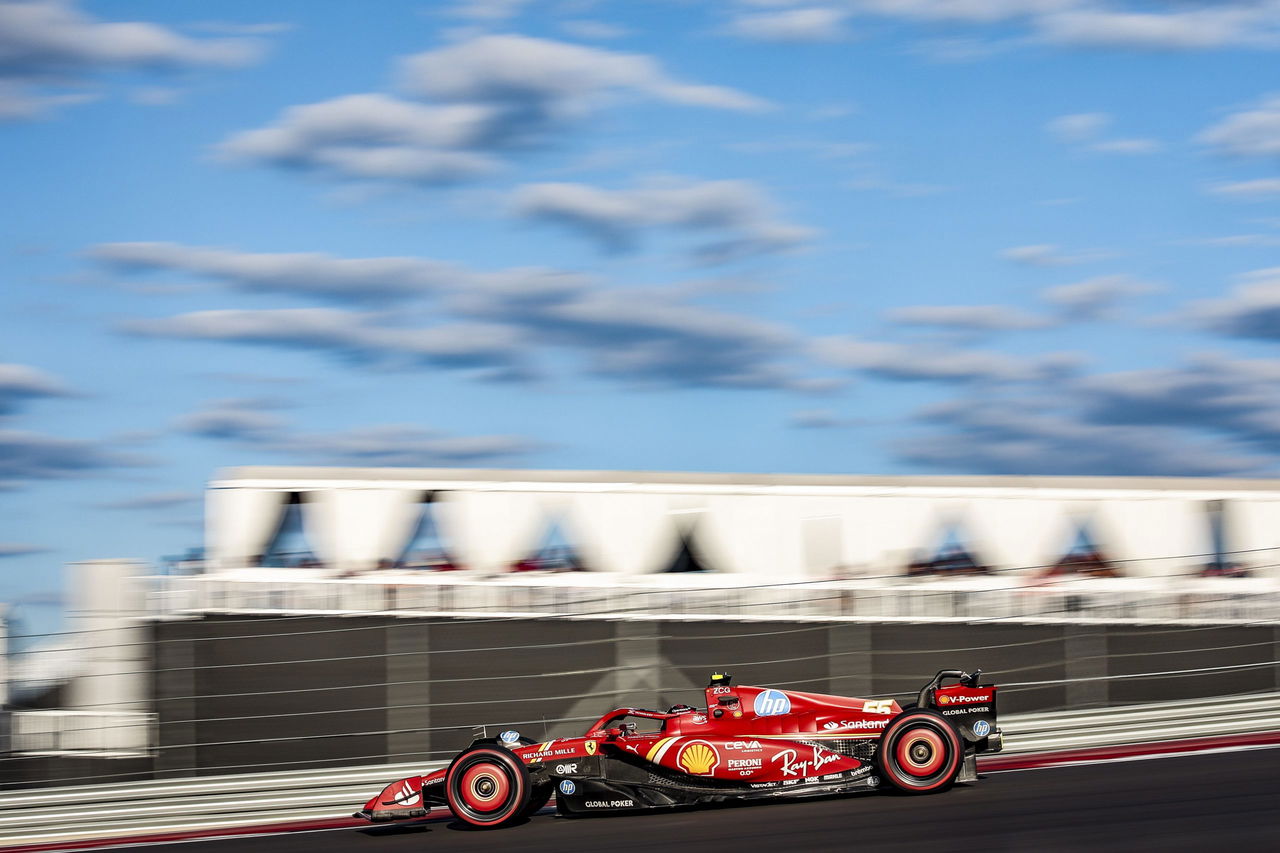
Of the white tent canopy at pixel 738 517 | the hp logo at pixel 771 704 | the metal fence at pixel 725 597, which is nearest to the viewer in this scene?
the hp logo at pixel 771 704

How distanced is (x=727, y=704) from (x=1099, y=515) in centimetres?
2173

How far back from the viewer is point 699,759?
848cm

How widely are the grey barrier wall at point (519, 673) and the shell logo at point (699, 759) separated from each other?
0.93 meters

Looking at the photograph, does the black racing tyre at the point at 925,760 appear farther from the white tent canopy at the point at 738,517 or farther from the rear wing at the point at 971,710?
the white tent canopy at the point at 738,517

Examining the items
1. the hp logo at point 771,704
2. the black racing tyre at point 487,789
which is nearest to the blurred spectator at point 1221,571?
the hp logo at point 771,704

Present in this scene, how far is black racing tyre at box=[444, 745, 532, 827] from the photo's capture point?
Result: 8.44 m

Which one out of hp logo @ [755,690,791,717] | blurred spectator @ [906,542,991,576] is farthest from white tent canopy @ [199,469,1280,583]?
hp logo @ [755,690,791,717]

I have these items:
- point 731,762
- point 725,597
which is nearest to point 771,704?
point 731,762

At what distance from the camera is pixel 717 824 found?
7.97m

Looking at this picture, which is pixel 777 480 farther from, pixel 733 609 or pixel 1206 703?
pixel 1206 703

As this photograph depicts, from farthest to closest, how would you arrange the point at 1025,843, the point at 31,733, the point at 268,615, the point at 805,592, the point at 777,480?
the point at 777,480
the point at 268,615
the point at 805,592
the point at 31,733
the point at 1025,843

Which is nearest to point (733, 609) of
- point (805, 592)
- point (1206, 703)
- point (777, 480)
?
point (805, 592)

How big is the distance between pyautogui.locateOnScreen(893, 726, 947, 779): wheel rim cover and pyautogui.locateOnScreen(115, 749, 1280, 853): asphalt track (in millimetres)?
182

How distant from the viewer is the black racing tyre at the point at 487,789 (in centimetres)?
844
